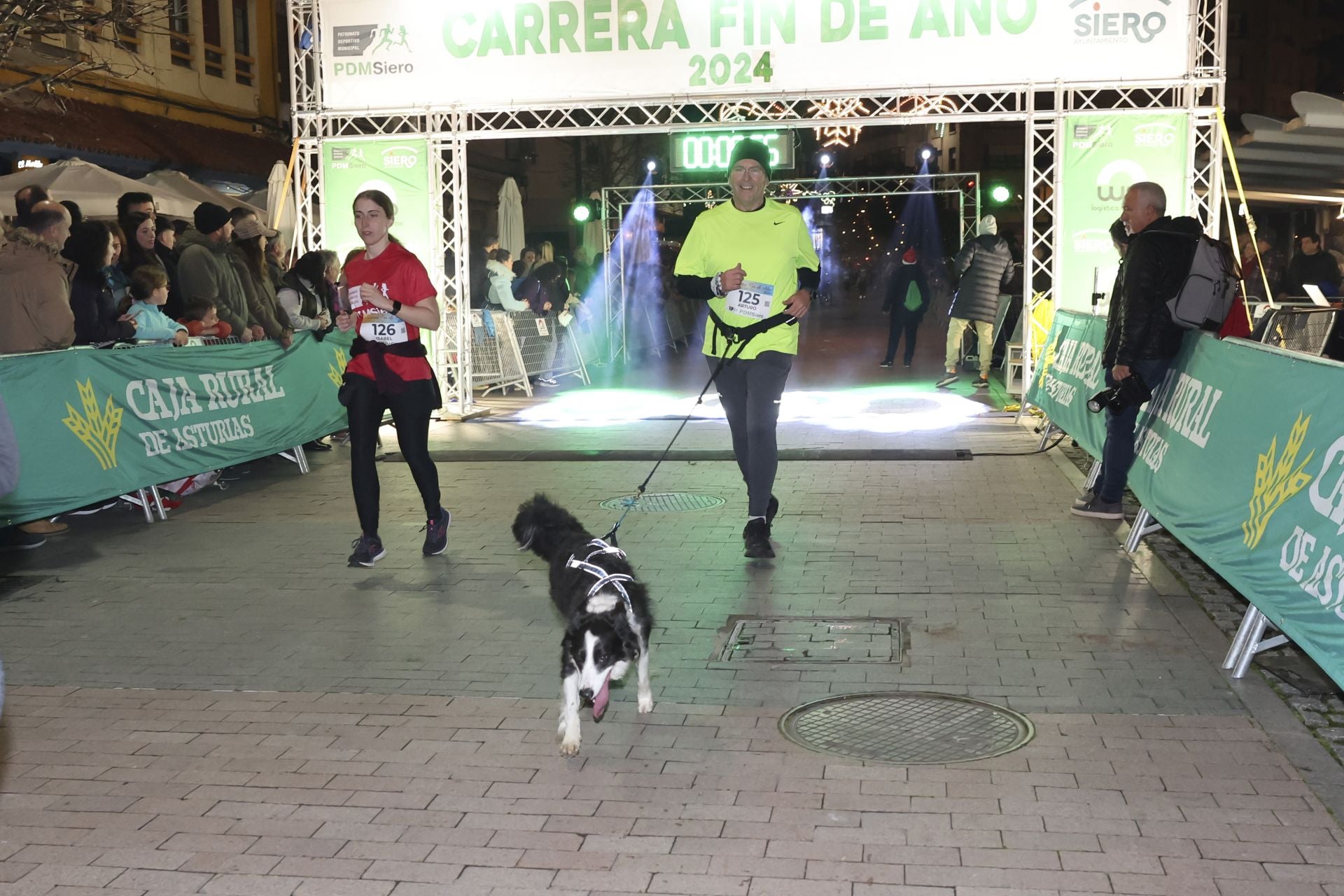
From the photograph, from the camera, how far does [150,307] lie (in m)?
10.2

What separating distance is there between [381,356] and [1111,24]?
9471 mm

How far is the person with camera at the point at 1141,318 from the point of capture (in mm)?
7914

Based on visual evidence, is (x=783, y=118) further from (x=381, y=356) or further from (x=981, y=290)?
(x=381, y=356)

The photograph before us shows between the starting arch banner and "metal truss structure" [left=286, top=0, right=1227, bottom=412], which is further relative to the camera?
"metal truss structure" [left=286, top=0, right=1227, bottom=412]

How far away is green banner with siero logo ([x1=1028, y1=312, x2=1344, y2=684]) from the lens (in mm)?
4805

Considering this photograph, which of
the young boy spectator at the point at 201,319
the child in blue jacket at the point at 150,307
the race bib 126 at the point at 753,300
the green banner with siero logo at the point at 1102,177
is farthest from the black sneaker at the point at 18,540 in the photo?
the green banner with siero logo at the point at 1102,177

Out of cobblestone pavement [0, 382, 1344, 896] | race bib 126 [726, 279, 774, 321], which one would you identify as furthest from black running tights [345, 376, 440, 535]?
race bib 126 [726, 279, 774, 321]

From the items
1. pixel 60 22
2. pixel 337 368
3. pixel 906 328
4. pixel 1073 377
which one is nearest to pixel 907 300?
pixel 906 328

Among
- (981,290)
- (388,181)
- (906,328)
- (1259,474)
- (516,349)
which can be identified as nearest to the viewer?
(1259,474)

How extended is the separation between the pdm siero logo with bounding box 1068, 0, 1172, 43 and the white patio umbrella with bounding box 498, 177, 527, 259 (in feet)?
36.4

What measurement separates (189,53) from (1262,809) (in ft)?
86.2

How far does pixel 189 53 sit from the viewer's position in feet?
85.5

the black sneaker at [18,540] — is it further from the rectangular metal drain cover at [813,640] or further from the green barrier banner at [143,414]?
the rectangular metal drain cover at [813,640]

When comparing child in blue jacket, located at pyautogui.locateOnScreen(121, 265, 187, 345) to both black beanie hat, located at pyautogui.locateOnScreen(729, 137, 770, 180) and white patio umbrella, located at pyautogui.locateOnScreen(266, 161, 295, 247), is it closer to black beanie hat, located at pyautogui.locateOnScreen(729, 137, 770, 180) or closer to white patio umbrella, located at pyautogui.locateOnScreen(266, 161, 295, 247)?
black beanie hat, located at pyautogui.locateOnScreen(729, 137, 770, 180)
